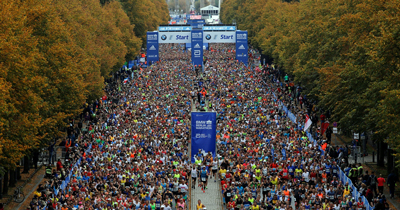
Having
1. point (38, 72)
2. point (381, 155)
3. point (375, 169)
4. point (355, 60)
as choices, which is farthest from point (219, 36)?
point (38, 72)

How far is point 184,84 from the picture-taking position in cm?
6494

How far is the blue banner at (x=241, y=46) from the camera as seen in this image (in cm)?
7750

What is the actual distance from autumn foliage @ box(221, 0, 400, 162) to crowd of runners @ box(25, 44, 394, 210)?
2.82 metres

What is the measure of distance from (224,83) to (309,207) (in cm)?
4220

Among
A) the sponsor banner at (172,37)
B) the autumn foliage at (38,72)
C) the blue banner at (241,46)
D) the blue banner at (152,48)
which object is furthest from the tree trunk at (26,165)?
the blue banner at (241,46)

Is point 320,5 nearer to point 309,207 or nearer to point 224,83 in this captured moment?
point 224,83

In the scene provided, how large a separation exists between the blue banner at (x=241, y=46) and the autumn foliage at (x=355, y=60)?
18.4m

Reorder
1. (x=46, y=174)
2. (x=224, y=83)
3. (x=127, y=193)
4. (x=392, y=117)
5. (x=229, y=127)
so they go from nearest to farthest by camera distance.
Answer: (x=392, y=117) → (x=127, y=193) → (x=46, y=174) → (x=229, y=127) → (x=224, y=83)

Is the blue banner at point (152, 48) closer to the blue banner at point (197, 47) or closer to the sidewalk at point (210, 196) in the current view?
the blue banner at point (197, 47)

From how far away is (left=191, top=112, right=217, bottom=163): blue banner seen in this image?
31.2m

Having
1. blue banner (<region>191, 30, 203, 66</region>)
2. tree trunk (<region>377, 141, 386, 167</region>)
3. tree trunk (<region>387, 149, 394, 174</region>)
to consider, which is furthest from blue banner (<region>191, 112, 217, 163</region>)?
blue banner (<region>191, 30, 203, 66</region>)

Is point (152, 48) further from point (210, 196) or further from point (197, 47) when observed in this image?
point (210, 196)

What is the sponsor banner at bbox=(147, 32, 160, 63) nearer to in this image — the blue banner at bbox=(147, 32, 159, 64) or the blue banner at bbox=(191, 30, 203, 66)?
the blue banner at bbox=(147, 32, 159, 64)

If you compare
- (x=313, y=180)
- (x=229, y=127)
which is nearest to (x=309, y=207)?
(x=313, y=180)
